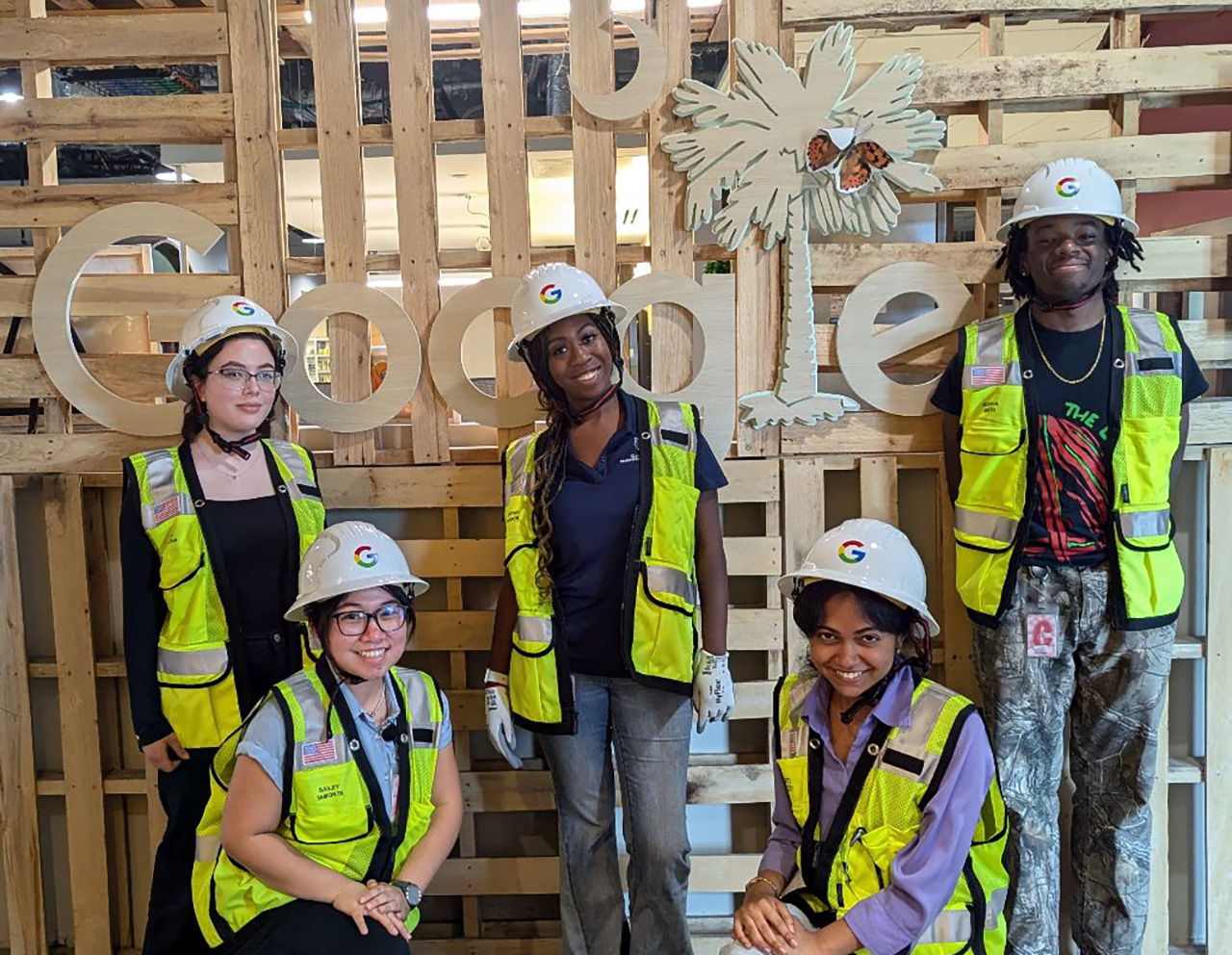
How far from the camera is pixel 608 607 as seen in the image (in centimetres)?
205

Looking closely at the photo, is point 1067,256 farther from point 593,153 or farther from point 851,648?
point 593,153

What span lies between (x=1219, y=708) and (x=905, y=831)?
5.03ft

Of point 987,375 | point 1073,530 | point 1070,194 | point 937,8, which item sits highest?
point 937,8

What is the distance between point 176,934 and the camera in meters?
2.17

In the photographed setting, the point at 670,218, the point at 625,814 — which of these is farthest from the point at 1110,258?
the point at 625,814

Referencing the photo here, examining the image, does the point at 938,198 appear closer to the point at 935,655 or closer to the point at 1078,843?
the point at 935,655

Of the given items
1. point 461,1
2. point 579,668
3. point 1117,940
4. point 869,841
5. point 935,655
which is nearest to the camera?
point 869,841

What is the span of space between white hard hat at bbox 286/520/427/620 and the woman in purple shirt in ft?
2.60

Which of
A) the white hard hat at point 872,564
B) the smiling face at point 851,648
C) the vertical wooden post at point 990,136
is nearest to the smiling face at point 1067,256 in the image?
the vertical wooden post at point 990,136

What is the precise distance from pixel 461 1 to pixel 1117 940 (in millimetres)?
3288

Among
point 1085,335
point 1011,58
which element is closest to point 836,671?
point 1085,335

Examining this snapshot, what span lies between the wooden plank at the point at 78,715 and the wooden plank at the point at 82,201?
1.99ft

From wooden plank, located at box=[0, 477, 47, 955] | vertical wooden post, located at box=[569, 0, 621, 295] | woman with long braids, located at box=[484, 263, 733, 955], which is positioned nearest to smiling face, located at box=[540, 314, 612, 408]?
woman with long braids, located at box=[484, 263, 733, 955]

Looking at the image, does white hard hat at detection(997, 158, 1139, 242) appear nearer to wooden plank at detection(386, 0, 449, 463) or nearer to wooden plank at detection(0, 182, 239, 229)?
wooden plank at detection(386, 0, 449, 463)
